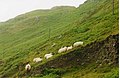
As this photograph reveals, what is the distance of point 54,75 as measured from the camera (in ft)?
137

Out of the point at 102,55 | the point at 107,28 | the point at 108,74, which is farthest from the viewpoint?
the point at 107,28

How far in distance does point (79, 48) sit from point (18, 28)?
94.3 meters

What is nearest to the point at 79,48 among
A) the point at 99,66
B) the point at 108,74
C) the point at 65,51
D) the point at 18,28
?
the point at 65,51

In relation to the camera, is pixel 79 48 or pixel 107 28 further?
pixel 107 28

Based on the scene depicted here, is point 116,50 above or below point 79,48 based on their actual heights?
below

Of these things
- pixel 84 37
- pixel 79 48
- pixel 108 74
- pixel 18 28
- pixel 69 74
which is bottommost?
pixel 108 74

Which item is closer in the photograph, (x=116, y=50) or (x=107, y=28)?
(x=116, y=50)

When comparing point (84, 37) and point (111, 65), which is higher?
point (84, 37)

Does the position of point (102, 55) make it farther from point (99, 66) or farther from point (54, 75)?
point (54, 75)

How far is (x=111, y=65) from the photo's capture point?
124ft

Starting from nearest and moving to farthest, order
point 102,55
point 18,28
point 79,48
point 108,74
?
point 108,74
point 102,55
point 79,48
point 18,28

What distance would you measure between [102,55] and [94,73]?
3.76 metres

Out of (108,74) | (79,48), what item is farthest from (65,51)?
(108,74)

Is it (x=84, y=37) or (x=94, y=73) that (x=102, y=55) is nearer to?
(x=94, y=73)
